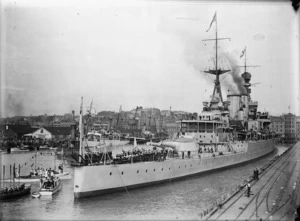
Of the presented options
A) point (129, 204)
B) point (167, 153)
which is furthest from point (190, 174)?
point (129, 204)

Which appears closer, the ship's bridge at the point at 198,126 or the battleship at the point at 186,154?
the battleship at the point at 186,154

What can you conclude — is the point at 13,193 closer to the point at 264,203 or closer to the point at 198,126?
the point at 264,203

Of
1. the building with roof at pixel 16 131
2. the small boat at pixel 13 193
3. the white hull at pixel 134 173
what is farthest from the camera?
the building with roof at pixel 16 131

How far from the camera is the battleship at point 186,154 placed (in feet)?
67.7

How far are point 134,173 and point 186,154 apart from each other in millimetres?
8469

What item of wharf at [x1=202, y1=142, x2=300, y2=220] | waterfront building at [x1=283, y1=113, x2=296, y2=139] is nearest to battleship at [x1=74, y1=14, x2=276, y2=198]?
wharf at [x1=202, y1=142, x2=300, y2=220]

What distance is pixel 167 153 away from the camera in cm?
2755

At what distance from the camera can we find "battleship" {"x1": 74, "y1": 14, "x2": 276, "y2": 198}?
67.7 ft

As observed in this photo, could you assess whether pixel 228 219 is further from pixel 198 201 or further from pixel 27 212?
pixel 27 212

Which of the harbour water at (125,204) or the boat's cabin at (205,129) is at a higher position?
the boat's cabin at (205,129)

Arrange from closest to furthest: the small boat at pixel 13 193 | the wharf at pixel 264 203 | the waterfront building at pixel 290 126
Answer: the wharf at pixel 264 203, the small boat at pixel 13 193, the waterfront building at pixel 290 126

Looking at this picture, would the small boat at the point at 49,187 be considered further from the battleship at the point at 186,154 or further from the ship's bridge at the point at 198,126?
the ship's bridge at the point at 198,126

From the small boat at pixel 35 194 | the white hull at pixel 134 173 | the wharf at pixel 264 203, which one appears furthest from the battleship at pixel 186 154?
the wharf at pixel 264 203

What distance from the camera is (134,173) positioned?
22656 mm
